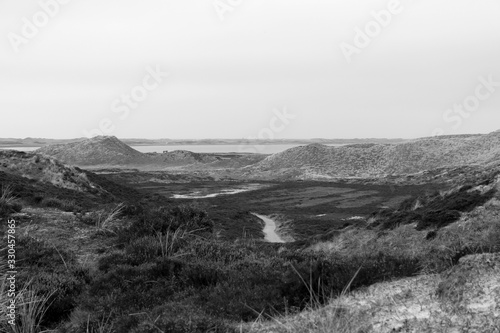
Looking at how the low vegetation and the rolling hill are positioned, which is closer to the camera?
the low vegetation

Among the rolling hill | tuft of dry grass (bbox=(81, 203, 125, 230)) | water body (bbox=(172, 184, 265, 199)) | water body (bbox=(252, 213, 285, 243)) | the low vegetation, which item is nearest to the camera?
the low vegetation

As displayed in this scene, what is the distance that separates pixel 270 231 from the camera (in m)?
40.9

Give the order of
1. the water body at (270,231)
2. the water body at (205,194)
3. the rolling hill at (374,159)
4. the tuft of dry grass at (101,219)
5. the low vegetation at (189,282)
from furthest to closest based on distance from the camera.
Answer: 1. the rolling hill at (374,159)
2. the water body at (205,194)
3. the water body at (270,231)
4. the tuft of dry grass at (101,219)
5. the low vegetation at (189,282)

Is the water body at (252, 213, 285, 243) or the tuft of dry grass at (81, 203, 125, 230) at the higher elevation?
the tuft of dry grass at (81, 203, 125, 230)

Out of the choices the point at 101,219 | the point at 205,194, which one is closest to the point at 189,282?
the point at 101,219

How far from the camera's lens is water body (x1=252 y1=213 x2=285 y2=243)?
1422 inches

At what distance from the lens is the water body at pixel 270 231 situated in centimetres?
3612

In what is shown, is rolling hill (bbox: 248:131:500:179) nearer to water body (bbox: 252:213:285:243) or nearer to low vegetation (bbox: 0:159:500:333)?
water body (bbox: 252:213:285:243)

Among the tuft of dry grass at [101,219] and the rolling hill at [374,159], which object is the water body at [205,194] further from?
the tuft of dry grass at [101,219]

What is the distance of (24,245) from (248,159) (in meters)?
130

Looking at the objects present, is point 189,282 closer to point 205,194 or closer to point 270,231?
point 270,231

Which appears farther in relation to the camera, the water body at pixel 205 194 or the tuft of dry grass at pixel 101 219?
the water body at pixel 205 194

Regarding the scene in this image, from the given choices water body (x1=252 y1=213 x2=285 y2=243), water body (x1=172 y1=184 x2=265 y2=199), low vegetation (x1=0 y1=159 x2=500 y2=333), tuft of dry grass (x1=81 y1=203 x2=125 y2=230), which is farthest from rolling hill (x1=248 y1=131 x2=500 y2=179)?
low vegetation (x1=0 y1=159 x2=500 y2=333)

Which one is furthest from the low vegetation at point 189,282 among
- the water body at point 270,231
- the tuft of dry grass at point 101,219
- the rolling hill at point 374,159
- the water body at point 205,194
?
the rolling hill at point 374,159
